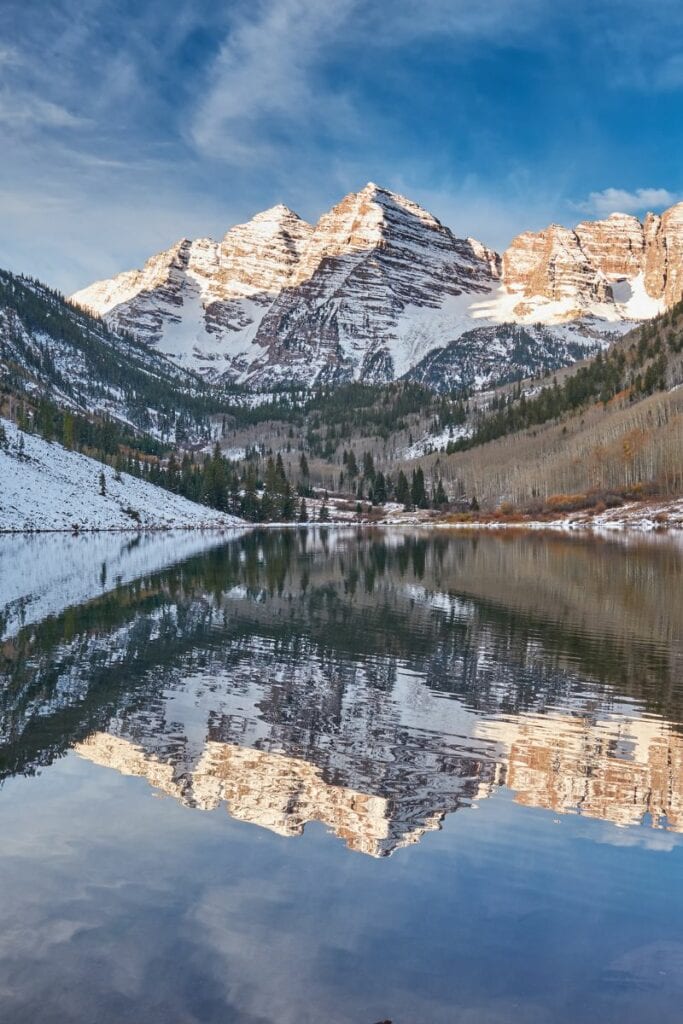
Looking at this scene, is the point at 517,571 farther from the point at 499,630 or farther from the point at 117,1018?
the point at 117,1018

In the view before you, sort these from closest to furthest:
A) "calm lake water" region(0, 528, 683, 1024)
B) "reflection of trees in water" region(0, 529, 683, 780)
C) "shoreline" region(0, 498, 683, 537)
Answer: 1. "calm lake water" region(0, 528, 683, 1024)
2. "reflection of trees in water" region(0, 529, 683, 780)
3. "shoreline" region(0, 498, 683, 537)

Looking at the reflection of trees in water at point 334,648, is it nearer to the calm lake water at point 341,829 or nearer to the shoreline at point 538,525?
the calm lake water at point 341,829

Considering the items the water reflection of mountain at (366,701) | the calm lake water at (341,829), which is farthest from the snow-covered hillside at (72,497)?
the calm lake water at (341,829)

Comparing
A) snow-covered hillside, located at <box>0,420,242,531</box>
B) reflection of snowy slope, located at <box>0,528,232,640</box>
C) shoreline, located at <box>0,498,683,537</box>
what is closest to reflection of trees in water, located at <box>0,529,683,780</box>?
reflection of snowy slope, located at <box>0,528,232,640</box>

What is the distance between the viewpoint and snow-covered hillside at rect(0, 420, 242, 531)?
132 metres

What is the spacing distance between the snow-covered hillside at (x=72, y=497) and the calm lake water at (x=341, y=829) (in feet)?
351

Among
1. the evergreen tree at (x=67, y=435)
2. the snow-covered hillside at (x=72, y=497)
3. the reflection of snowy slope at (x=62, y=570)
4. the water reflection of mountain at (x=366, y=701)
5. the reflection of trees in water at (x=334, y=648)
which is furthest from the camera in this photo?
the evergreen tree at (x=67, y=435)

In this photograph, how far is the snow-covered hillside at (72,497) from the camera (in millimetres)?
131875

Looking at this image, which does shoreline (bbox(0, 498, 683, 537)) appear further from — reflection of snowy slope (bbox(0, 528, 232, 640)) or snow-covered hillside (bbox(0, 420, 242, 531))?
reflection of snowy slope (bbox(0, 528, 232, 640))

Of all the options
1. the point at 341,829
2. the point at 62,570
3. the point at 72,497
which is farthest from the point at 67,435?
the point at 341,829

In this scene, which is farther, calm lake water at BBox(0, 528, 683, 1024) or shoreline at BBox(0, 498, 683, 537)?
shoreline at BBox(0, 498, 683, 537)

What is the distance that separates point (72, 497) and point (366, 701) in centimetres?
13149

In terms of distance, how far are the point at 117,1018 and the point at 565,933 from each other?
537 centimetres

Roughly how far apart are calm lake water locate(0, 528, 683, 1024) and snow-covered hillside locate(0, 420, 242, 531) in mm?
106971
